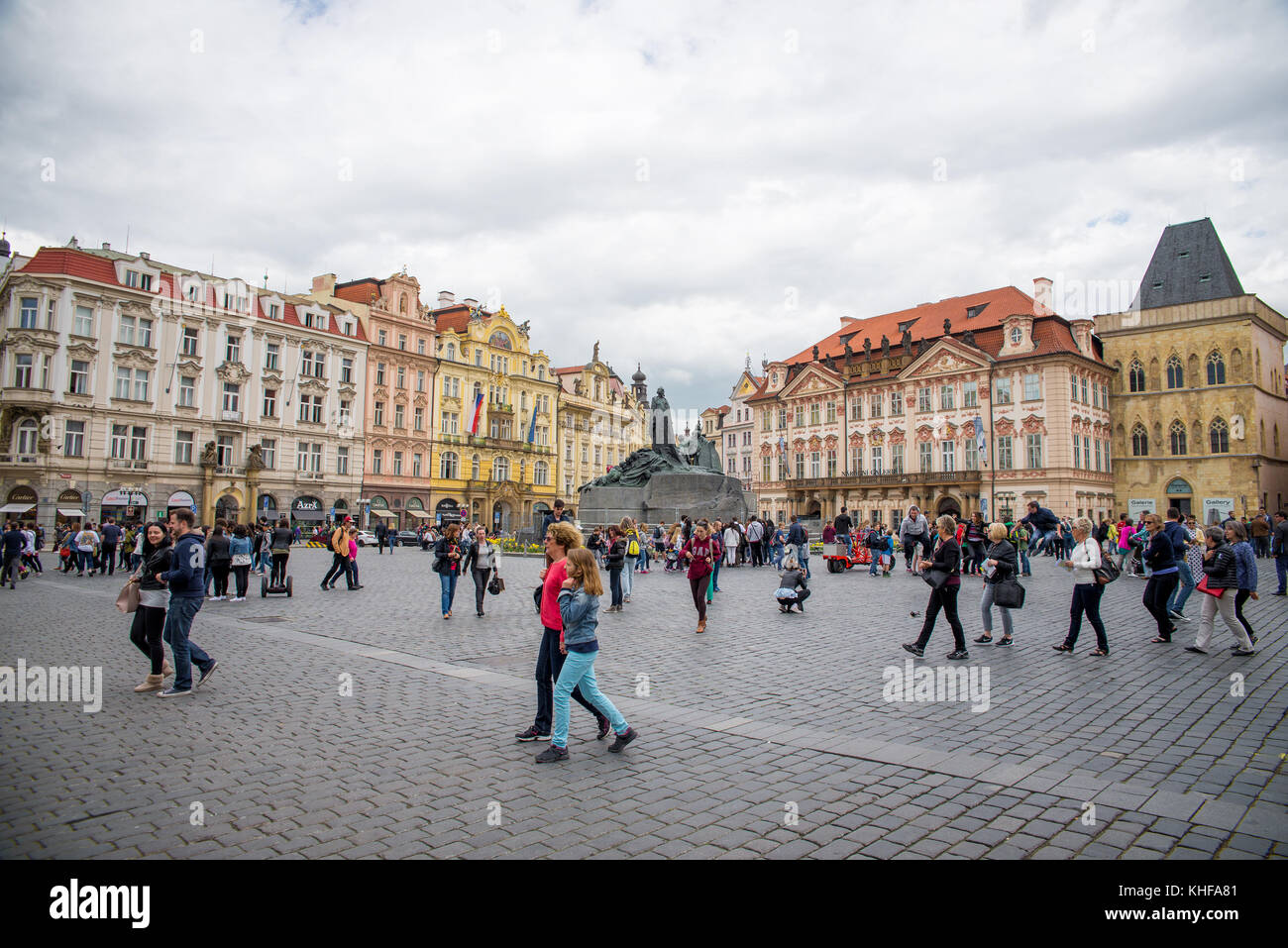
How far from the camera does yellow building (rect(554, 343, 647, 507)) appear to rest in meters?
71.5

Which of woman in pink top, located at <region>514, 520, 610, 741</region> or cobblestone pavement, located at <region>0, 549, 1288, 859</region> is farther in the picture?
woman in pink top, located at <region>514, 520, 610, 741</region>

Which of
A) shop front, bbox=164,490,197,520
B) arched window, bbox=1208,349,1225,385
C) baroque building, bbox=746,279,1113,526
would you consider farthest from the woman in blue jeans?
arched window, bbox=1208,349,1225,385

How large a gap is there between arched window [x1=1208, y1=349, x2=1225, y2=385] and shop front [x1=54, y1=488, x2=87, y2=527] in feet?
218

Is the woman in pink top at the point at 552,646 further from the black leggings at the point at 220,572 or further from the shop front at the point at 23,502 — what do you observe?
the shop front at the point at 23,502

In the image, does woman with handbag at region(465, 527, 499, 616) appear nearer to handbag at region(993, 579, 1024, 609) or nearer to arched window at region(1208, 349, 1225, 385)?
handbag at region(993, 579, 1024, 609)

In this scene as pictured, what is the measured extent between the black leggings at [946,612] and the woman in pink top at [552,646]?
4.50 metres

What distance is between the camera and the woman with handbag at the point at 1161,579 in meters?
9.45

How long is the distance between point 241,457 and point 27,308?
490 inches

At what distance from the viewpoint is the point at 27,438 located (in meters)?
37.4

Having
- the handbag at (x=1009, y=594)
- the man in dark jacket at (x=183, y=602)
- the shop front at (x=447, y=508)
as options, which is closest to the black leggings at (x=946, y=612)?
the handbag at (x=1009, y=594)
